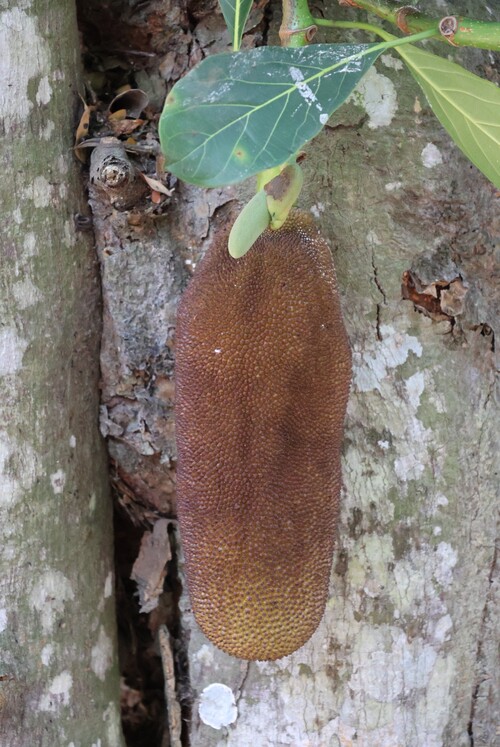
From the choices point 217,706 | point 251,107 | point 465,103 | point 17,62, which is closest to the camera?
point 251,107

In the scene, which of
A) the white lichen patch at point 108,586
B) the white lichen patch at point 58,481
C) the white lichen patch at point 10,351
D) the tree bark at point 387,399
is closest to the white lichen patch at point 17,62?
the tree bark at point 387,399

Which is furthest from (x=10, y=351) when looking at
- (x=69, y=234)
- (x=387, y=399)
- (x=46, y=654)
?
(x=387, y=399)

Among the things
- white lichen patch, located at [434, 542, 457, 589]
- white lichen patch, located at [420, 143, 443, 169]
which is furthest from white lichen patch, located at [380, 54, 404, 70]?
white lichen patch, located at [434, 542, 457, 589]

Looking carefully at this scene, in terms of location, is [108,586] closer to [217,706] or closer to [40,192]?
[217,706]

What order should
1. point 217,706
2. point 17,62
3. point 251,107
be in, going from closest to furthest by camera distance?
point 251,107
point 17,62
point 217,706

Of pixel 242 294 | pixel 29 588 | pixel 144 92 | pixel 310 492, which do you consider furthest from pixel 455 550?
pixel 144 92

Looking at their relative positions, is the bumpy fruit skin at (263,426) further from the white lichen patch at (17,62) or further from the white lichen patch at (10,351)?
the white lichen patch at (17,62)
